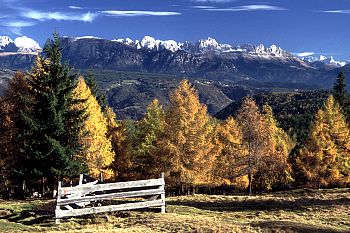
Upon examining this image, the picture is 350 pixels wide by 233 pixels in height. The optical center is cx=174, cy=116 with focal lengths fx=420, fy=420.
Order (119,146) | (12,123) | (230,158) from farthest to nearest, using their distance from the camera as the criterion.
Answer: (119,146) < (230,158) < (12,123)

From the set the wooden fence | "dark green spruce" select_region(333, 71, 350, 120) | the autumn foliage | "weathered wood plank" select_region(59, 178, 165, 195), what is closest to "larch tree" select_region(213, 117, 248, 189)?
the autumn foliage

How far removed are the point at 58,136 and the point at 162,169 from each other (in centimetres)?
1136

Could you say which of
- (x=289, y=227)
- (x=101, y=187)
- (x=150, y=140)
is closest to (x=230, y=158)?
(x=150, y=140)

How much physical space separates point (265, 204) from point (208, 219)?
11.0 metres

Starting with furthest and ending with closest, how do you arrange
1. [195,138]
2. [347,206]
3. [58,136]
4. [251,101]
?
[251,101] < [195,138] < [58,136] < [347,206]

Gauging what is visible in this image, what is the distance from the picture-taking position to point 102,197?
22281 mm

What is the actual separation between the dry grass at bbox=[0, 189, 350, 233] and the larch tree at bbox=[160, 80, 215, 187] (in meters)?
9.16

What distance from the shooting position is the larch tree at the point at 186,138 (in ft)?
137

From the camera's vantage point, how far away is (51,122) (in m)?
37.2

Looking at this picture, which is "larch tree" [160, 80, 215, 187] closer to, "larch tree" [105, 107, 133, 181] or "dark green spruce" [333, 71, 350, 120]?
"larch tree" [105, 107, 133, 181]

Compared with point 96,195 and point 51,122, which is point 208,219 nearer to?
point 96,195

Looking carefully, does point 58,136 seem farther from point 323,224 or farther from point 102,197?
point 323,224

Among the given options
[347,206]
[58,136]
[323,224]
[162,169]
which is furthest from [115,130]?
[323,224]

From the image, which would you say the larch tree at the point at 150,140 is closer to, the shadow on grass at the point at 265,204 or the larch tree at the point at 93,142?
the larch tree at the point at 93,142
